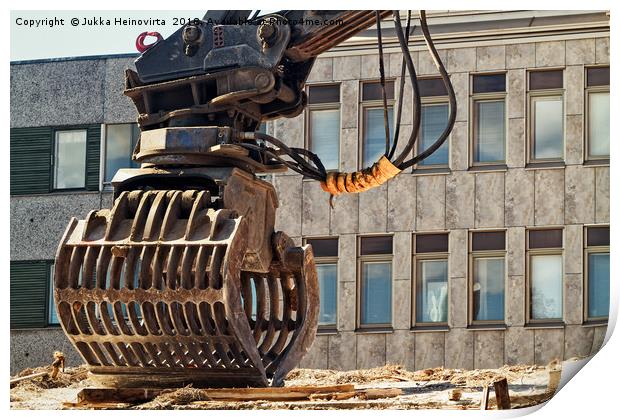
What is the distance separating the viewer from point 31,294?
21.3 metres

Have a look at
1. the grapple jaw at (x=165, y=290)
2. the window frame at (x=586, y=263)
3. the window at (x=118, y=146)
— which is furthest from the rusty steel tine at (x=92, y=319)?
the window at (x=118, y=146)

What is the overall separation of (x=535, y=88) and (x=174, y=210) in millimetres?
11421

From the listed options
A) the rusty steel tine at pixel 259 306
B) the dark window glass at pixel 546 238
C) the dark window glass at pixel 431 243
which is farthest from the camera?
the dark window glass at pixel 431 243

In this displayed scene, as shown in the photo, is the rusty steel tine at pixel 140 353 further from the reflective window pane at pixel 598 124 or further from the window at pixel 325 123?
the window at pixel 325 123

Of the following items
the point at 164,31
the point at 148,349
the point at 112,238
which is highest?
the point at 164,31

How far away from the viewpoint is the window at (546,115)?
960 inches

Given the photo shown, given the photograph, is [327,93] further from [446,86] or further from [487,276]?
[446,86]

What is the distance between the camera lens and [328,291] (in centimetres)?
2703

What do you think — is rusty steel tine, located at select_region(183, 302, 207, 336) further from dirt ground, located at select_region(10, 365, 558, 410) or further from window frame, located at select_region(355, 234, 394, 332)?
window frame, located at select_region(355, 234, 394, 332)

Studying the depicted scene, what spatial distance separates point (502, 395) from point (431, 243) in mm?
12254

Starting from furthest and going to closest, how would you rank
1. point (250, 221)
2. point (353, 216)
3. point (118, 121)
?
1. point (353, 216)
2. point (118, 121)
3. point (250, 221)

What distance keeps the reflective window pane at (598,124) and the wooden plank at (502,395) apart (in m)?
7.85
